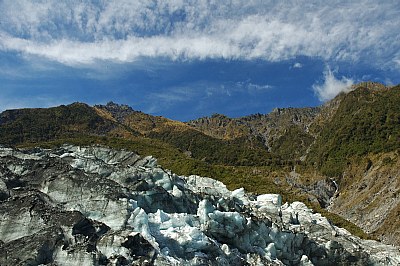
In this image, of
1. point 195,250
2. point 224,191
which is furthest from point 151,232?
point 224,191

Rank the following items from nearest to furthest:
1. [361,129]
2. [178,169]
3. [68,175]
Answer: [68,175]
[178,169]
[361,129]

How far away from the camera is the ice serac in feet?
85.3

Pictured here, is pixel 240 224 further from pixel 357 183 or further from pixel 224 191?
pixel 357 183

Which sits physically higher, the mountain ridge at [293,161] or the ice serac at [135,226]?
the mountain ridge at [293,161]

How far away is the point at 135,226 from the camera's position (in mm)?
29016

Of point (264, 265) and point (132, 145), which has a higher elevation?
point (132, 145)

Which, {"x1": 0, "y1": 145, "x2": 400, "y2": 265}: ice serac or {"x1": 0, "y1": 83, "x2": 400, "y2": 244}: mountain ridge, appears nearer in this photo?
{"x1": 0, "y1": 145, "x2": 400, "y2": 265}: ice serac

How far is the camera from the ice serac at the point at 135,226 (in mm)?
26000

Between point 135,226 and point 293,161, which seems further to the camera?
point 293,161

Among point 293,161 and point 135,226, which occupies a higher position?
point 293,161

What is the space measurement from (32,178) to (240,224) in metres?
16.6

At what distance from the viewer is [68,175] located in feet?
113

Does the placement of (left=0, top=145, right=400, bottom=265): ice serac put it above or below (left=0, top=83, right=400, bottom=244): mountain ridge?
below

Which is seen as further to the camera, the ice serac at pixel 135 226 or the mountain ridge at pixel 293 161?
the mountain ridge at pixel 293 161
